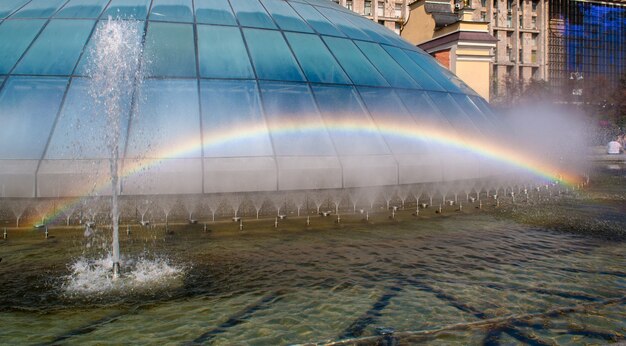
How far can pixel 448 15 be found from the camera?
2370 centimetres

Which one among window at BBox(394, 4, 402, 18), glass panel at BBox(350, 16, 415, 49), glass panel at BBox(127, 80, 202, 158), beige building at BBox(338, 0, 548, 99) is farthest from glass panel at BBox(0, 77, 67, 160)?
beige building at BBox(338, 0, 548, 99)

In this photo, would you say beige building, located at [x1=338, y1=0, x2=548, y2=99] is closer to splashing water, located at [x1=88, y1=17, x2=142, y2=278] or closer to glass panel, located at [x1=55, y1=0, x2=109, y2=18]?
glass panel, located at [x1=55, y1=0, x2=109, y2=18]

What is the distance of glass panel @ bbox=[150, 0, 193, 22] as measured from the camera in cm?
1100

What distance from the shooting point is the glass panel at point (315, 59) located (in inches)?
423

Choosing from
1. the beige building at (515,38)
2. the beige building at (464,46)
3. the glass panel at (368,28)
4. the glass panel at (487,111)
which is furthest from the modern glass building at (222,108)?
the beige building at (515,38)

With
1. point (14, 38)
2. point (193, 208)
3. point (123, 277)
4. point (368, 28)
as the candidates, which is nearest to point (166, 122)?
point (193, 208)

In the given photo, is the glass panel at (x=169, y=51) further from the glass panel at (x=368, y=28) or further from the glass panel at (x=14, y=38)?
the glass panel at (x=368, y=28)

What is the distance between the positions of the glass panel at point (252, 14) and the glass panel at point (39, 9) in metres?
4.04

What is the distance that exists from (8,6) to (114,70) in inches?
184

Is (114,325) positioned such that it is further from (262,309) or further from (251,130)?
(251,130)

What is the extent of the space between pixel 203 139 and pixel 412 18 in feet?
66.0

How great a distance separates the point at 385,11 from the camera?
204 ft

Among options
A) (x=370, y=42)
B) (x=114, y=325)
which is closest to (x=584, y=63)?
(x=370, y=42)

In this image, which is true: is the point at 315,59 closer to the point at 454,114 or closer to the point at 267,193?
the point at 454,114
